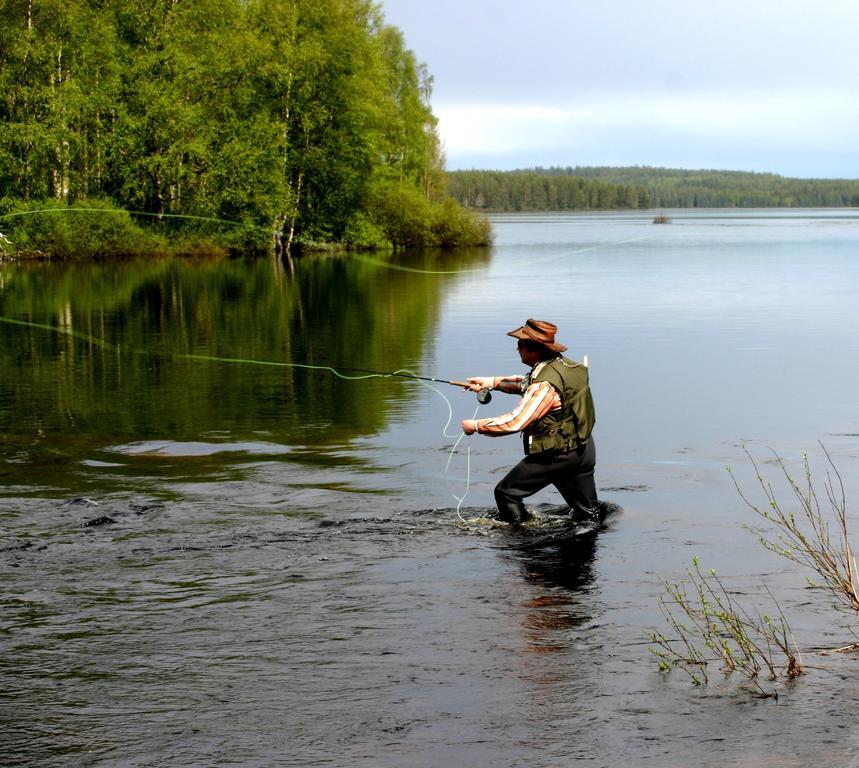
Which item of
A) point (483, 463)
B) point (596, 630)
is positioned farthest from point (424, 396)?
point (596, 630)

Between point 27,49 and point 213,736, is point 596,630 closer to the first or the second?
point 213,736

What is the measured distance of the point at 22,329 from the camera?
24.5 metres

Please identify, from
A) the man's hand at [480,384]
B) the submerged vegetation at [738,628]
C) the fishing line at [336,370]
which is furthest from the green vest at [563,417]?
the submerged vegetation at [738,628]

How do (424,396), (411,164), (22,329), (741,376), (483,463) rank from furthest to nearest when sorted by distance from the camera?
(411,164) → (22,329) → (741,376) → (424,396) → (483,463)

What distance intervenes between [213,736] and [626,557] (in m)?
3.82

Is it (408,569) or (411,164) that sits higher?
(411,164)

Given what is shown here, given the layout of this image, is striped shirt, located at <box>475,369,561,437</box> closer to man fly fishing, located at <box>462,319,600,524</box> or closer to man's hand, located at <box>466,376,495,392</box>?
man fly fishing, located at <box>462,319,600,524</box>

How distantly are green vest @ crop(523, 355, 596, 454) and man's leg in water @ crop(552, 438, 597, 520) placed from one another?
0.10m

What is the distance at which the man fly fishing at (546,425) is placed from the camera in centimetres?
906

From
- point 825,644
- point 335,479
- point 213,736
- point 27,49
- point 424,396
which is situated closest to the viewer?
point 213,736

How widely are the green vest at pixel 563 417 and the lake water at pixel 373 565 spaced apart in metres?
0.70

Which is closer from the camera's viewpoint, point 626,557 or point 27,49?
point 626,557

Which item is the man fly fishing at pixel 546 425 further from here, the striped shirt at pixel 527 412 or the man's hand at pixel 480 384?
the man's hand at pixel 480 384

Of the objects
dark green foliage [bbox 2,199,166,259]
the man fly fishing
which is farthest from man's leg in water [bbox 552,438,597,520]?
dark green foliage [bbox 2,199,166,259]
